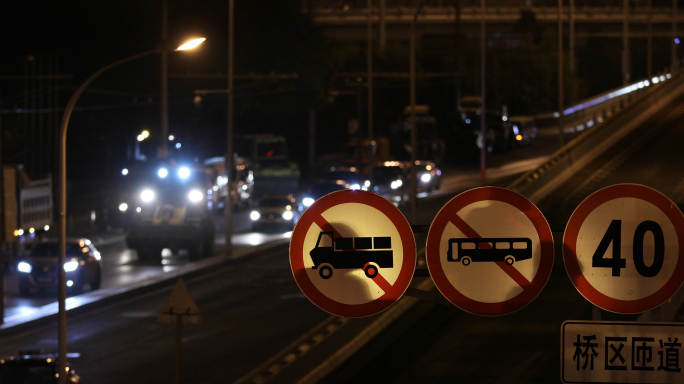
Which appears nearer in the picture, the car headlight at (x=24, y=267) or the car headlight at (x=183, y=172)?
the car headlight at (x=24, y=267)

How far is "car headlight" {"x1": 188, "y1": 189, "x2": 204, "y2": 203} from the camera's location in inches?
1563

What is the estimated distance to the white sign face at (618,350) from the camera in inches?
194

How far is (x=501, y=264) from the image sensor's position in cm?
520

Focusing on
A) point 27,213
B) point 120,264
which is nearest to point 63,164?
point 120,264

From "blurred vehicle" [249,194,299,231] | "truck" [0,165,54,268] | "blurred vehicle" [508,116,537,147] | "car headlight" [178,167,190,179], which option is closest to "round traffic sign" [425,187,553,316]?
"truck" [0,165,54,268]

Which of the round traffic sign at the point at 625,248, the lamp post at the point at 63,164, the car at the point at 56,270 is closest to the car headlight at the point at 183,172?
the car at the point at 56,270

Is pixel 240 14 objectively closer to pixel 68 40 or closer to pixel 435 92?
pixel 68 40

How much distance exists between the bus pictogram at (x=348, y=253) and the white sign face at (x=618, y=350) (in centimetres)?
102

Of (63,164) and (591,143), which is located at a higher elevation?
(591,143)

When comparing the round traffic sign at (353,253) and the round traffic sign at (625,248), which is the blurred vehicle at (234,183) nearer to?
the round traffic sign at (353,253)

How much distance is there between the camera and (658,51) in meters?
119

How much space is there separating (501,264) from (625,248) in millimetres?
663

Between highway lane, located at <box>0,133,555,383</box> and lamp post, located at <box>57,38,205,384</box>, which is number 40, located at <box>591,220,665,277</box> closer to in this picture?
lamp post, located at <box>57,38,205,384</box>

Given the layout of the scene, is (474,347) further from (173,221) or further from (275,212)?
(275,212)
